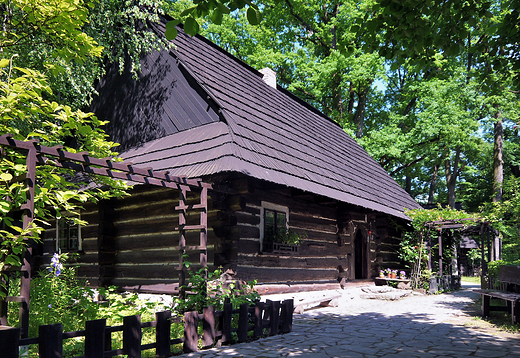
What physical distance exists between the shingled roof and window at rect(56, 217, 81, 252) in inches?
109

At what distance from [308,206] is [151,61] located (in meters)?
5.62

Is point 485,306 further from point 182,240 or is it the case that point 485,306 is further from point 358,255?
point 358,255

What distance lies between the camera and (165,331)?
16.9ft

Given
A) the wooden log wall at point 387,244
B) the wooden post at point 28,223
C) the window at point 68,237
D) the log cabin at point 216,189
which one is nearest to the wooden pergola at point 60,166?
the wooden post at point 28,223

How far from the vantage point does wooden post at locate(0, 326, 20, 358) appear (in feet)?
11.9

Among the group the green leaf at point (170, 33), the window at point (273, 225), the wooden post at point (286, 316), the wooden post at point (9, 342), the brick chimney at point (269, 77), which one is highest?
the brick chimney at point (269, 77)

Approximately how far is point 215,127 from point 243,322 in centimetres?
430

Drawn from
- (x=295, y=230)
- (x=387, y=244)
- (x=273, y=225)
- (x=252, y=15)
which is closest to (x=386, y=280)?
(x=387, y=244)

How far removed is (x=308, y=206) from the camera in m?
11.1

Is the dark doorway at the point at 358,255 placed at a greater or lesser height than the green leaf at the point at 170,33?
lesser

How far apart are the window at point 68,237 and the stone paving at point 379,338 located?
21.4 feet

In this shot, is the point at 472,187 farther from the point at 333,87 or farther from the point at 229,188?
the point at 229,188

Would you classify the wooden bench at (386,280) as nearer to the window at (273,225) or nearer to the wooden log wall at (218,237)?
the wooden log wall at (218,237)

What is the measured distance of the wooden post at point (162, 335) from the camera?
16.6ft
